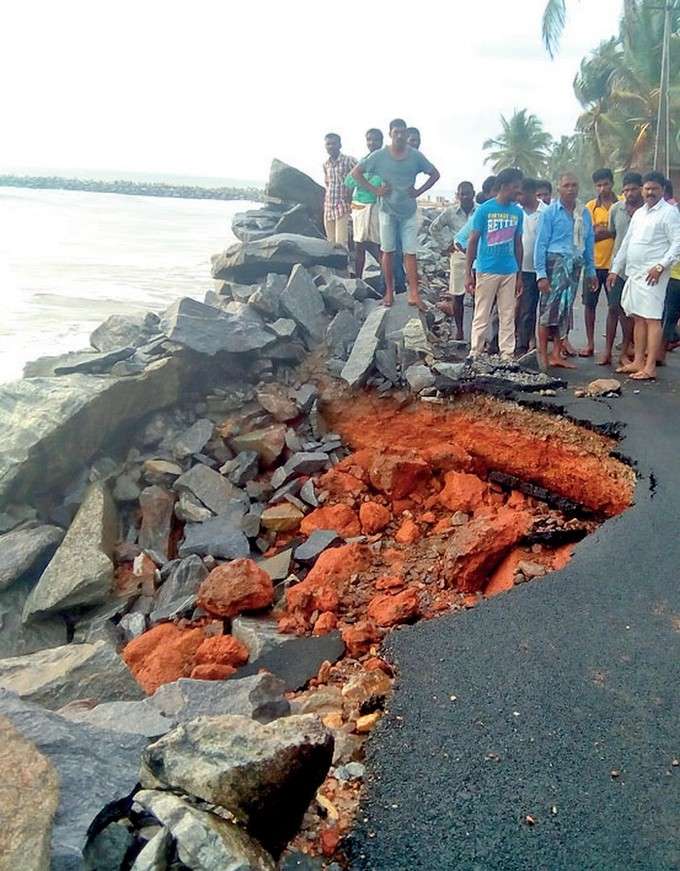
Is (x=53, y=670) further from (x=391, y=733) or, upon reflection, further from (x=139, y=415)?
(x=139, y=415)

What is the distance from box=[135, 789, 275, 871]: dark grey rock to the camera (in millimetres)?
2018

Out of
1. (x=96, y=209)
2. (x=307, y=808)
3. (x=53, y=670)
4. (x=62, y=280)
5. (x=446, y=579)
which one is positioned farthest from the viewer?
(x=96, y=209)

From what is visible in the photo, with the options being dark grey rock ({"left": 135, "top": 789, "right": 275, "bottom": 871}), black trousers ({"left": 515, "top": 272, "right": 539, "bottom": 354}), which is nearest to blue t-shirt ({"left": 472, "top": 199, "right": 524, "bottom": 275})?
black trousers ({"left": 515, "top": 272, "right": 539, "bottom": 354})

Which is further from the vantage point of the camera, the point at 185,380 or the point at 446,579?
the point at 185,380

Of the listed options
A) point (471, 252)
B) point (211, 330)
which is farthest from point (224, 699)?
point (471, 252)

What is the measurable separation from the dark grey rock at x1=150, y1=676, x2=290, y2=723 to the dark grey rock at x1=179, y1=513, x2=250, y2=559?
2.45 meters

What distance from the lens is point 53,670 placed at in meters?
3.96

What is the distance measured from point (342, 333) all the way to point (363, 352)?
801mm

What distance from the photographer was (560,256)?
692 cm

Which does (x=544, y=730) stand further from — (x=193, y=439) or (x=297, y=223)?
(x=297, y=223)

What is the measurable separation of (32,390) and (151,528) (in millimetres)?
1776

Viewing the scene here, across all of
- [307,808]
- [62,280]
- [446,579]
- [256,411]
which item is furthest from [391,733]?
[62,280]

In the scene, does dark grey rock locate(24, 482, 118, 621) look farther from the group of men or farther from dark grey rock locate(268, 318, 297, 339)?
the group of men

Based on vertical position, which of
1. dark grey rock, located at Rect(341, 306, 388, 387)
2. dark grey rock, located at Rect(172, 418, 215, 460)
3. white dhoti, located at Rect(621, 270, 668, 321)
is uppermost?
white dhoti, located at Rect(621, 270, 668, 321)
